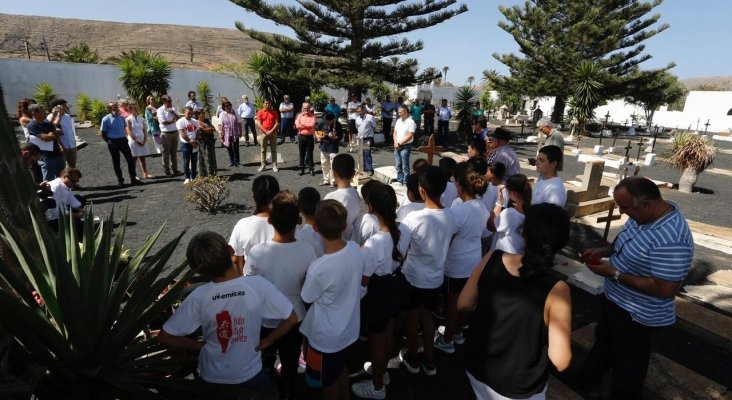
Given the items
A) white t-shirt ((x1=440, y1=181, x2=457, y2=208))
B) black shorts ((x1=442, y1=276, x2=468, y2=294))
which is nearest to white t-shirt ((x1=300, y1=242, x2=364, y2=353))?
black shorts ((x1=442, y1=276, x2=468, y2=294))

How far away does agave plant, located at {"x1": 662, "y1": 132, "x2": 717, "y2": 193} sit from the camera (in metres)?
8.40

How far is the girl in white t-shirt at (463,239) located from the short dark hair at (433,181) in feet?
1.19

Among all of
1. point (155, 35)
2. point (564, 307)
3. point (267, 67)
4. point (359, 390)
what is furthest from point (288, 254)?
point (155, 35)

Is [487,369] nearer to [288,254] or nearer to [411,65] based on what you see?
[288,254]

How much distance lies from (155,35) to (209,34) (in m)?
9.18

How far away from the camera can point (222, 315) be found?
1.84m

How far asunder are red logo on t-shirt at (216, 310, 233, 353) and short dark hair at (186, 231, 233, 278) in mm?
185

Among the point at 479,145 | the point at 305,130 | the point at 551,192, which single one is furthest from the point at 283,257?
the point at 305,130

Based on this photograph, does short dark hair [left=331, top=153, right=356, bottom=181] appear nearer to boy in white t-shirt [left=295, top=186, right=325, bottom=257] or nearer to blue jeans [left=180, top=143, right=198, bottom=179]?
boy in white t-shirt [left=295, top=186, right=325, bottom=257]

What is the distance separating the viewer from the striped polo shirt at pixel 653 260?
2.12m

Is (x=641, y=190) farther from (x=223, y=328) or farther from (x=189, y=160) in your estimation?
(x=189, y=160)

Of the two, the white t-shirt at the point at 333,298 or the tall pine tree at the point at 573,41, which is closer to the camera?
the white t-shirt at the point at 333,298

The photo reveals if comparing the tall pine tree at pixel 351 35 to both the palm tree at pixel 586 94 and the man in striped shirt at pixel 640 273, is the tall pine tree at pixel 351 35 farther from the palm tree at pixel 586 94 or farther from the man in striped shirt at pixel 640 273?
the man in striped shirt at pixel 640 273

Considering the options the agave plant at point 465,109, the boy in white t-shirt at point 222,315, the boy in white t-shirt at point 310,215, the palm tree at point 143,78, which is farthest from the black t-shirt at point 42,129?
the agave plant at point 465,109
